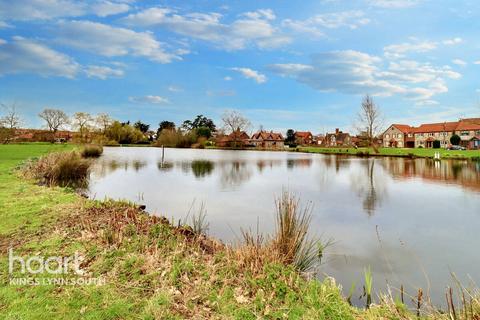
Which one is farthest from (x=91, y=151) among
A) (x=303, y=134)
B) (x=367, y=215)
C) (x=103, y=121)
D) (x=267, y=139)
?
(x=303, y=134)

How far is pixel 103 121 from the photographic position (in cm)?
7794

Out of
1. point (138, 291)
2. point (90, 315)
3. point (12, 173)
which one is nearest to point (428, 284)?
point (138, 291)

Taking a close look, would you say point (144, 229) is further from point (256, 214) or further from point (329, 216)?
point (329, 216)

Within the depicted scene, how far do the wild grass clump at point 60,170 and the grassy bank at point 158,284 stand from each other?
353 inches

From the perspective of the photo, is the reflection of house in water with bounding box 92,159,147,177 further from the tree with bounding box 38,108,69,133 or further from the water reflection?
the tree with bounding box 38,108,69,133

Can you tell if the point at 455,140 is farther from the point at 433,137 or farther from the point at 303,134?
the point at 303,134

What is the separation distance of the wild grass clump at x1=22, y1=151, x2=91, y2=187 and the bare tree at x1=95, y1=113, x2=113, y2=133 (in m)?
65.4

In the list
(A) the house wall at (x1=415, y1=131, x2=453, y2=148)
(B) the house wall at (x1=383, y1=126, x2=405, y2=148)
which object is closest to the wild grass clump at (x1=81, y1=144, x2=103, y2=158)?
(A) the house wall at (x1=415, y1=131, x2=453, y2=148)

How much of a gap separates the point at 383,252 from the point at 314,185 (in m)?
10.2

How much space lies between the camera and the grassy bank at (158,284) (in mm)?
3520

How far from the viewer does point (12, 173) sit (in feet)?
46.8

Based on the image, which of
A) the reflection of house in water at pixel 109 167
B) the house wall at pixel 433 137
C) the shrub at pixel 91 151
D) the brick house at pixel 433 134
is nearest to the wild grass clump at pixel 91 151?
the shrub at pixel 91 151

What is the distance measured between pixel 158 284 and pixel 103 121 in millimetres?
81999

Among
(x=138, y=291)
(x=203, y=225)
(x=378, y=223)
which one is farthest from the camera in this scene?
(x=378, y=223)
